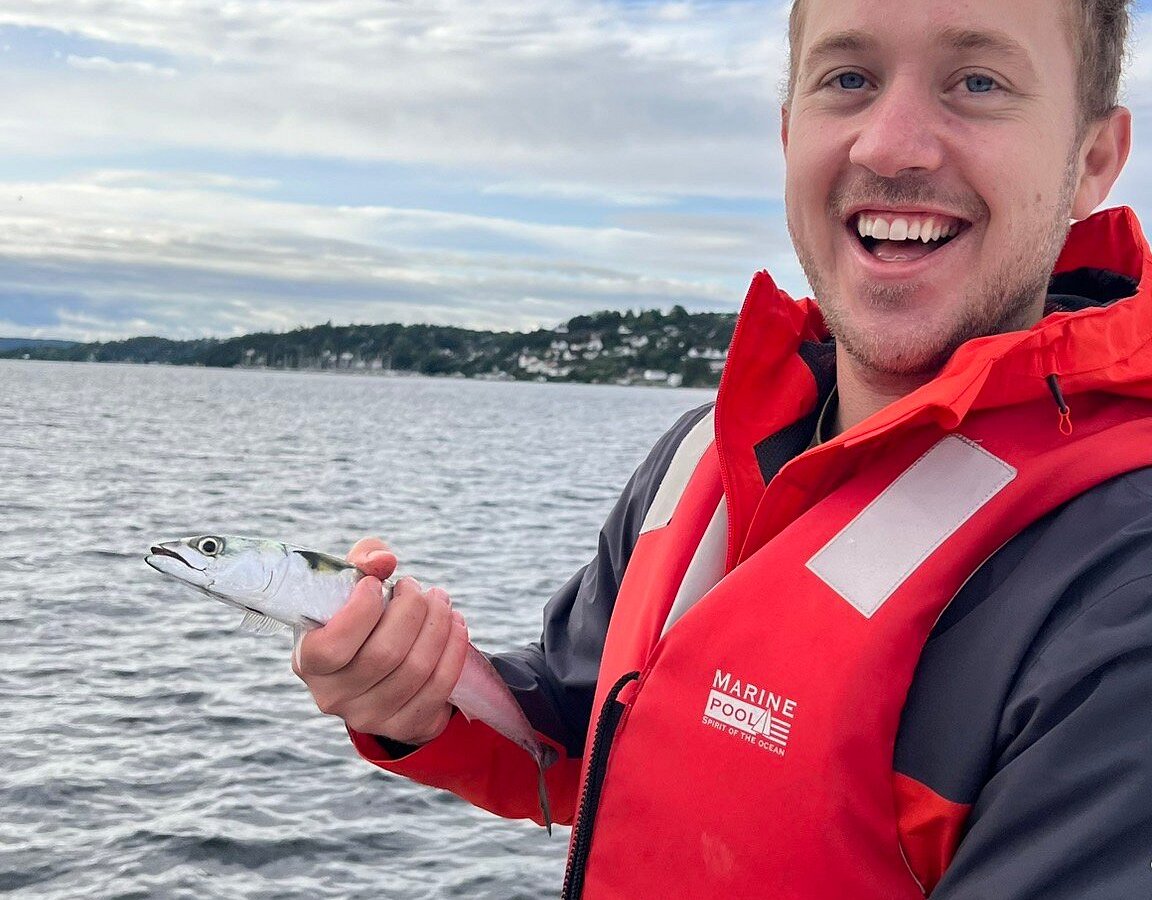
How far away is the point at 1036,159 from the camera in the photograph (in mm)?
2797

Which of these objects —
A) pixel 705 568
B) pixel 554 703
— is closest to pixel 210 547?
pixel 554 703

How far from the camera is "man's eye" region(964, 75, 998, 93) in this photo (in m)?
2.78

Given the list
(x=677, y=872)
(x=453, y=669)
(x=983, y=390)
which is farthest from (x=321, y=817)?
(x=983, y=390)

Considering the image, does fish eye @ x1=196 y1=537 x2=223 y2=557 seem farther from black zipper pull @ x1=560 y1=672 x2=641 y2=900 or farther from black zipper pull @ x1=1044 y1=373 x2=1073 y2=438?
black zipper pull @ x1=1044 y1=373 x2=1073 y2=438

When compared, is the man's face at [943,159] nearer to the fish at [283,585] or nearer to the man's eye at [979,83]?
the man's eye at [979,83]

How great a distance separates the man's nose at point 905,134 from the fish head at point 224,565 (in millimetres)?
2006

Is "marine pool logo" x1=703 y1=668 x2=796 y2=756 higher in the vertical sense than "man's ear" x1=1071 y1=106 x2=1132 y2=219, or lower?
lower

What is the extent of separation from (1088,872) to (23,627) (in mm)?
13891

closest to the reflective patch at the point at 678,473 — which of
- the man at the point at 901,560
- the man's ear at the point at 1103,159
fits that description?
the man at the point at 901,560

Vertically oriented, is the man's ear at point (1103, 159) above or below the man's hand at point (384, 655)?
above

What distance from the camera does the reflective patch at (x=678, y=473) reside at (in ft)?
11.4

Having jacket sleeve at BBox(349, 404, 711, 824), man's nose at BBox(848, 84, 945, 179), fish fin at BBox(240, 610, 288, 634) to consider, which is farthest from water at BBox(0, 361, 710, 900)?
man's nose at BBox(848, 84, 945, 179)

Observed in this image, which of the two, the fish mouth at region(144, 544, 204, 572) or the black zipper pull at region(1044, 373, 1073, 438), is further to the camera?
the fish mouth at region(144, 544, 204, 572)

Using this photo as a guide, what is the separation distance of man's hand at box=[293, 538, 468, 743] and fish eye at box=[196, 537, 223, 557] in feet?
1.28
